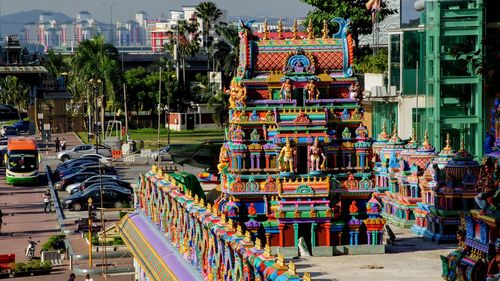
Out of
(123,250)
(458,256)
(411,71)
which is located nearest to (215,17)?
(411,71)

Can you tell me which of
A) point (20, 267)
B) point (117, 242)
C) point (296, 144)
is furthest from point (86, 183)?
point (296, 144)

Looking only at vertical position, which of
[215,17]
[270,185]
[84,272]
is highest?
[215,17]

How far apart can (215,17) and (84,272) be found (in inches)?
3641

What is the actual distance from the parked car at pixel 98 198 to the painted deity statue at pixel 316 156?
27628 mm

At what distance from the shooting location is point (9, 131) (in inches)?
4449

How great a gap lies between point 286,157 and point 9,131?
76976 millimetres

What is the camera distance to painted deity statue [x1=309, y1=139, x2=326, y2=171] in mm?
39312

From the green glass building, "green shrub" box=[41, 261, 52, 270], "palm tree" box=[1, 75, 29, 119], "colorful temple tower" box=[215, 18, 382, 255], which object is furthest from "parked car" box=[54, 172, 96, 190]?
"palm tree" box=[1, 75, 29, 119]

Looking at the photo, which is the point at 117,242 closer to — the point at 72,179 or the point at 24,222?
the point at 24,222

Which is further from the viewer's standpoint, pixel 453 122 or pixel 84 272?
pixel 453 122

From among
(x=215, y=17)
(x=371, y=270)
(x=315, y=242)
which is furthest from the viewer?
(x=215, y=17)

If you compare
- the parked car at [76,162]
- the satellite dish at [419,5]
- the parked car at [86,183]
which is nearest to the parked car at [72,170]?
the parked car at [76,162]

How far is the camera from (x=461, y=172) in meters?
40.4

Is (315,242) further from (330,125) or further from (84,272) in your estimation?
(84,272)
